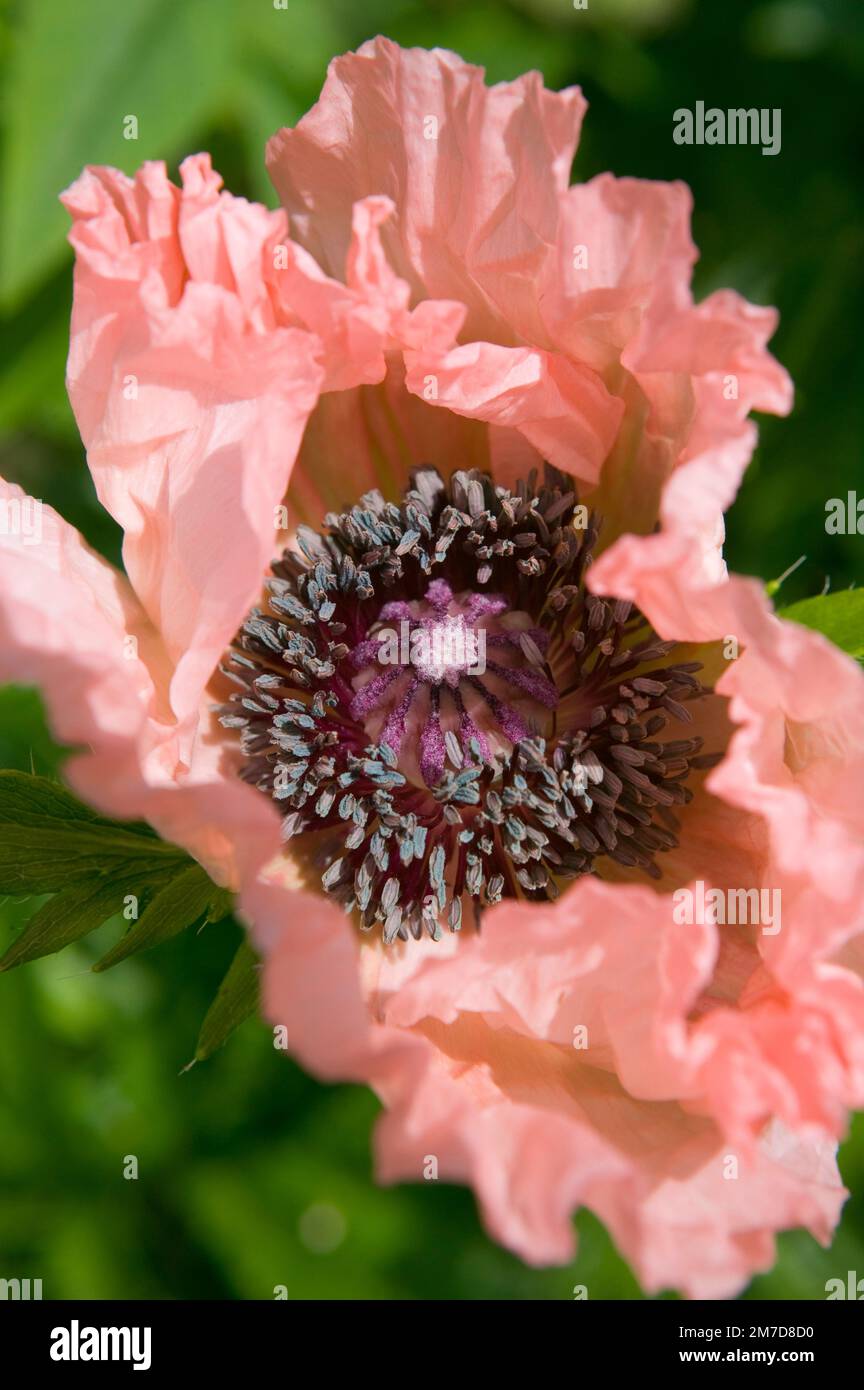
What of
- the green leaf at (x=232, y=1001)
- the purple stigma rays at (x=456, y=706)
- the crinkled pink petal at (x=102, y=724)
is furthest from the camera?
the purple stigma rays at (x=456, y=706)

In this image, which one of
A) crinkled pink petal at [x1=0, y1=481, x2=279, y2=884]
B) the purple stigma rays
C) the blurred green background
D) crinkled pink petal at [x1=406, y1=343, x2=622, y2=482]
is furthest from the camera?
the blurred green background

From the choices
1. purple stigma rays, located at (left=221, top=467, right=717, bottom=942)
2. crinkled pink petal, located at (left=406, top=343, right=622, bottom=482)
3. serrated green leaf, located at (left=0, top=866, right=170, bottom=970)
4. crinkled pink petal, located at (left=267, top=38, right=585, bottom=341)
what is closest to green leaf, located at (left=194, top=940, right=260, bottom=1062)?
serrated green leaf, located at (left=0, top=866, right=170, bottom=970)

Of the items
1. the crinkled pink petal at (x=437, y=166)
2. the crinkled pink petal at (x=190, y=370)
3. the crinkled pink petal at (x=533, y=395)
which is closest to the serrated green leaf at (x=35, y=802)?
the crinkled pink petal at (x=190, y=370)

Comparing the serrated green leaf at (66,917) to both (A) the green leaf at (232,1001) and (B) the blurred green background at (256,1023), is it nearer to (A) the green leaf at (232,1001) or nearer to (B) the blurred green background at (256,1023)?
(A) the green leaf at (232,1001)

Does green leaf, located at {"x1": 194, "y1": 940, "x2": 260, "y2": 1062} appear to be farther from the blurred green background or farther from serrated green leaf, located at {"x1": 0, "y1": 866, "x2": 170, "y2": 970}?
the blurred green background

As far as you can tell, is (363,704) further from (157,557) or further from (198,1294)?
(198,1294)

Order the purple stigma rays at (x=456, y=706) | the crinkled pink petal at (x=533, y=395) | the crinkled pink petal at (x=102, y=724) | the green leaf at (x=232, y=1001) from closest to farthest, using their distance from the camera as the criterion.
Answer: the crinkled pink petal at (x=102, y=724) < the green leaf at (x=232, y=1001) < the crinkled pink petal at (x=533, y=395) < the purple stigma rays at (x=456, y=706)

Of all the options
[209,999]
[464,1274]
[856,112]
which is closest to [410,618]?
[209,999]

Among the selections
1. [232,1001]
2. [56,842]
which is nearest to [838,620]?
[232,1001]
